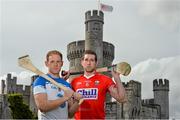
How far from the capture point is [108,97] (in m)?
49.3

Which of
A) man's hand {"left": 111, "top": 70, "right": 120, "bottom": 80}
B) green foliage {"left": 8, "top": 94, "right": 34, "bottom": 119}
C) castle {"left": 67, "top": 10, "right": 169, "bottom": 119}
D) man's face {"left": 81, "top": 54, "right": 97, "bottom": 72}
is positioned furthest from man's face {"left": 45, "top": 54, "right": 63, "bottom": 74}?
castle {"left": 67, "top": 10, "right": 169, "bottom": 119}

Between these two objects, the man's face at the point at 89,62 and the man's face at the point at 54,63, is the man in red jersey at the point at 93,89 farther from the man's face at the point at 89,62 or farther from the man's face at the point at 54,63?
the man's face at the point at 54,63

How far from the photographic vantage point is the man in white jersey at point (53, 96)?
5.07 metres

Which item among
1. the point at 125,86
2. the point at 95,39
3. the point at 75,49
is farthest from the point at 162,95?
the point at 75,49

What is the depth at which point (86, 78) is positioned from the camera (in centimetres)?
594

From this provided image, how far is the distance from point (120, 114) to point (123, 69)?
3759 cm

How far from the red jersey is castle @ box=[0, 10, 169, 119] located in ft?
121

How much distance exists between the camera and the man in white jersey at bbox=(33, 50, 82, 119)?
5070mm

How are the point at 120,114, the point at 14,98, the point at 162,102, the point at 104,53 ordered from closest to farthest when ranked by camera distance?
the point at 14,98 → the point at 120,114 → the point at 162,102 → the point at 104,53

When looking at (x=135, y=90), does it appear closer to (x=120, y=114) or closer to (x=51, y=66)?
(x=120, y=114)

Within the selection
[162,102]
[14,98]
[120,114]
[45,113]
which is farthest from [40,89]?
[162,102]

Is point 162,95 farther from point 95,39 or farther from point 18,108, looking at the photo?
point 18,108

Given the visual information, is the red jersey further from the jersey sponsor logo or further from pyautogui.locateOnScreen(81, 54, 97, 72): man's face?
pyautogui.locateOnScreen(81, 54, 97, 72): man's face

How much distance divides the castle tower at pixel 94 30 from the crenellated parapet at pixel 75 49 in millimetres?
1879
